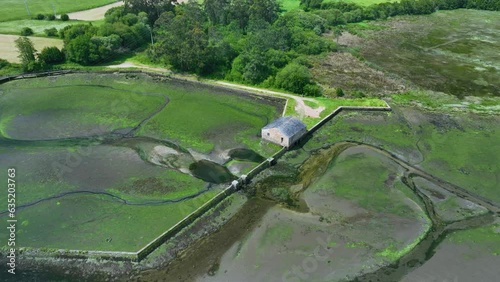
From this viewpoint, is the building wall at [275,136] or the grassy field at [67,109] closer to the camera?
the building wall at [275,136]

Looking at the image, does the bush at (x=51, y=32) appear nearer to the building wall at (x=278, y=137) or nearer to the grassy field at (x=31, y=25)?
the grassy field at (x=31, y=25)

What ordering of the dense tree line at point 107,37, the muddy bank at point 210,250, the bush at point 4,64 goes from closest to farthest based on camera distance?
the muddy bank at point 210,250 < the bush at point 4,64 < the dense tree line at point 107,37

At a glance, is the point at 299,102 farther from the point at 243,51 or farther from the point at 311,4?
the point at 311,4

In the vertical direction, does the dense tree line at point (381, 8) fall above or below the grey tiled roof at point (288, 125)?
above

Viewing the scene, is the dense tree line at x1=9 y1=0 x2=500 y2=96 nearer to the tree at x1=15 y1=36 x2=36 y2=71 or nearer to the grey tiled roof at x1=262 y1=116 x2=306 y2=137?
the tree at x1=15 y1=36 x2=36 y2=71

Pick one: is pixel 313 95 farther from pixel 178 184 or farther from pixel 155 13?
pixel 155 13

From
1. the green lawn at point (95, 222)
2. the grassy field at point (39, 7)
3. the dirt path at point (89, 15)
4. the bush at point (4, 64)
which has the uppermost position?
the grassy field at point (39, 7)

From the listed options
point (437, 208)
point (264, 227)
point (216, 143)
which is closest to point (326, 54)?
point (216, 143)

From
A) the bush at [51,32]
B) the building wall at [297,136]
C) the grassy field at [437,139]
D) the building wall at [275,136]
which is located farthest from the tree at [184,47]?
the bush at [51,32]
